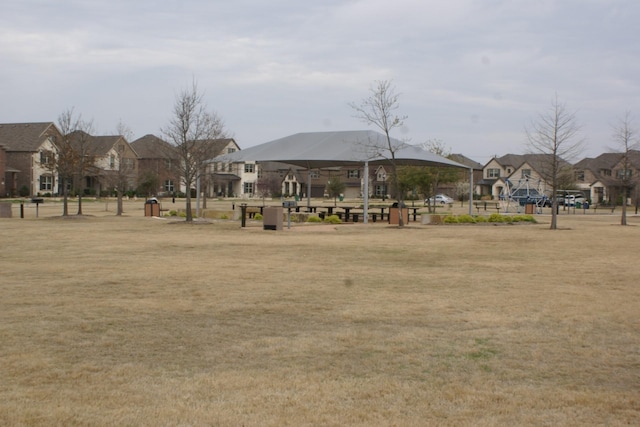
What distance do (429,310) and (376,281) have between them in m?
2.88

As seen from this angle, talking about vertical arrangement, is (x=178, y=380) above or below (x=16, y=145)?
below

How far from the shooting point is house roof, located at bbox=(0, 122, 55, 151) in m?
72.8

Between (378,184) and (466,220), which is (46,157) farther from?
(378,184)

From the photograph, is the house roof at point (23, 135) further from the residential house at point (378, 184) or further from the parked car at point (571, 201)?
the parked car at point (571, 201)

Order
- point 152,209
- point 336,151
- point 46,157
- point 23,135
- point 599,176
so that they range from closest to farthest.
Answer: point 336,151, point 152,209, point 46,157, point 23,135, point 599,176

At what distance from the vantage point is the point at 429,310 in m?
9.83

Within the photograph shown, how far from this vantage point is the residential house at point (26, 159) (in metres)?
71.2

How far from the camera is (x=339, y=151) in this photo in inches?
1383

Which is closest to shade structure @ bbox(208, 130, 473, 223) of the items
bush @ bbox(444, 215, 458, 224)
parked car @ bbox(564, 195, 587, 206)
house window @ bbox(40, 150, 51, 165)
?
bush @ bbox(444, 215, 458, 224)

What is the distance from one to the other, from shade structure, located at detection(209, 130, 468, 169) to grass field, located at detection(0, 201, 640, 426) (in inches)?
705

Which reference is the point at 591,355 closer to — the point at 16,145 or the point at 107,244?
the point at 107,244

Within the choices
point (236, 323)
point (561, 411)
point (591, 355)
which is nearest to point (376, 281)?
point (236, 323)

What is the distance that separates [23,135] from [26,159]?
378 centimetres

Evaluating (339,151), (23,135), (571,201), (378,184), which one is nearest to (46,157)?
(23,135)
